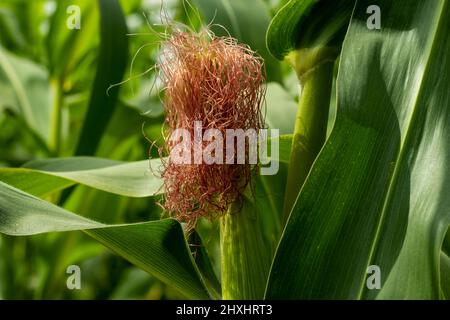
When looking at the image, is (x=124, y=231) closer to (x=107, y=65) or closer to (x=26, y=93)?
(x=107, y=65)

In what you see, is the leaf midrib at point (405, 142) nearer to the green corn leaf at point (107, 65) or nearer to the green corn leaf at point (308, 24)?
the green corn leaf at point (308, 24)

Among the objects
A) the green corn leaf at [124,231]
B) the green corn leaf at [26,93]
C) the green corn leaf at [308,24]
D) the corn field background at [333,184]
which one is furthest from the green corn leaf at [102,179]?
the green corn leaf at [26,93]

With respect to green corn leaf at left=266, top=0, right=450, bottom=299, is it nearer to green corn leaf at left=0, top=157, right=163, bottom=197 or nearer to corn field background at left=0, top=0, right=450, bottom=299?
corn field background at left=0, top=0, right=450, bottom=299

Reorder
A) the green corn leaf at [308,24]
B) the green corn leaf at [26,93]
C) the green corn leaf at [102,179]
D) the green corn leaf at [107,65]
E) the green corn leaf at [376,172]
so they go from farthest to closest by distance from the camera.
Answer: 1. the green corn leaf at [26,93]
2. the green corn leaf at [107,65]
3. the green corn leaf at [102,179]
4. the green corn leaf at [308,24]
5. the green corn leaf at [376,172]

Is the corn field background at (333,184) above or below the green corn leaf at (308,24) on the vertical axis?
below

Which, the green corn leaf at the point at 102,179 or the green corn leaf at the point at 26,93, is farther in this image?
the green corn leaf at the point at 26,93

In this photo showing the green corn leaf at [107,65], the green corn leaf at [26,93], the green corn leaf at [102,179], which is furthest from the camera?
the green corn leaf at [26,93]
